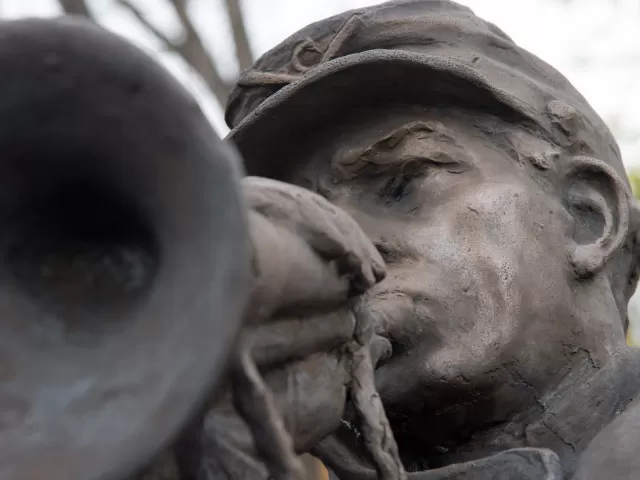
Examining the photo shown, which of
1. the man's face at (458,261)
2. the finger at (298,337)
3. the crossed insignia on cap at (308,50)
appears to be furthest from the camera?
the crossed insignia on cap at (308,50)

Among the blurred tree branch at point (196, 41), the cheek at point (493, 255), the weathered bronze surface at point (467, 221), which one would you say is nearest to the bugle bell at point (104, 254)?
the weathered bronze surface at point (467, 221)

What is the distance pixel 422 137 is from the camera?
136 centimetres

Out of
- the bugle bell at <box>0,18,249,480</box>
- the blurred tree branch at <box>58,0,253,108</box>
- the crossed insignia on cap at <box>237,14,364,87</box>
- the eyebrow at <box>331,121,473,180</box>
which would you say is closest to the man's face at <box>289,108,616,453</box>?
the eyebrow at <box>331,121,473,180</box>

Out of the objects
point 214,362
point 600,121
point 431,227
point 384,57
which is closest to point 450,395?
point 431,227

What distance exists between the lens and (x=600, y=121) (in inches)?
60.6

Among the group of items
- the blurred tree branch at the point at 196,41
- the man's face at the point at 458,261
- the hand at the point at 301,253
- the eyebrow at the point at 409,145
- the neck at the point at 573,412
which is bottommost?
the blurred tree branch at the point at 196,41

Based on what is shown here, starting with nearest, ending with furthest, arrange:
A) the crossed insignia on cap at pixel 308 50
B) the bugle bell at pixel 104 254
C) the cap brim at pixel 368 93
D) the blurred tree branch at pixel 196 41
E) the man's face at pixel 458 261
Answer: the bugle bell at pixel 104 254
the man's face at pixel 458 261
the cap brim at pixel 368 93
the crossed insignia on cap at pixel 308 50
the blurred tree branch at pixel 196 41

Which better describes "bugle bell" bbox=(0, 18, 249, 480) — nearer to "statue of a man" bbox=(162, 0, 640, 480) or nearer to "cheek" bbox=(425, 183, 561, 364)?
"statue of a man" bbox=(162, 0, 640, 480)

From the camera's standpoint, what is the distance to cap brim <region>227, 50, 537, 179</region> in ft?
4.34

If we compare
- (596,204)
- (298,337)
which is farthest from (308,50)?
(298,337)

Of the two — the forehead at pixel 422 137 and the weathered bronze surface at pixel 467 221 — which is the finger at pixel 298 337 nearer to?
the weathered bronze surface at pixel 467 221

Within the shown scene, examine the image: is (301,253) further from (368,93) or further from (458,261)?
(368,93)

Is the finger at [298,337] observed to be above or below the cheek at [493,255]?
above

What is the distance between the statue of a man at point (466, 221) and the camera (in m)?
1.22
